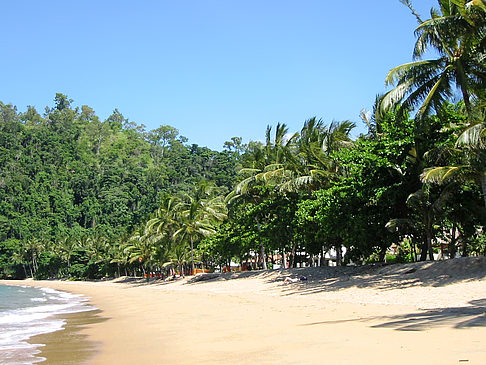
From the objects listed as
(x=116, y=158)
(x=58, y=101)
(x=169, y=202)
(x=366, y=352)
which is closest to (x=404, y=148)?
(x=366, y=352)

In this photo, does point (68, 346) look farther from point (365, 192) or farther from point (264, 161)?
point (264, 161)

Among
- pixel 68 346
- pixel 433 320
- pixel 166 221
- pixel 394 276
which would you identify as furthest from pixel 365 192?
pixel 166 221

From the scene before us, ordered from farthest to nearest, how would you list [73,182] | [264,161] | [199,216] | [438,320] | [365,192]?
[73,182] → [199,216] → [264,161] → [365,192] → [438,320]

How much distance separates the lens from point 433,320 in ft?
27.8

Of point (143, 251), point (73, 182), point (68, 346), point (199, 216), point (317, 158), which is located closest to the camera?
point (68, 346)

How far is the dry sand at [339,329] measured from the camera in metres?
6.14

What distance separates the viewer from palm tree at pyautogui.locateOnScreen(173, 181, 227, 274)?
123 feet

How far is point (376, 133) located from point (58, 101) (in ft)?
508

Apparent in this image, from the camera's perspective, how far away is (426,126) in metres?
18.0

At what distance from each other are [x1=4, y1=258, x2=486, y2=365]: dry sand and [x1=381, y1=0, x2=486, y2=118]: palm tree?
6.00m

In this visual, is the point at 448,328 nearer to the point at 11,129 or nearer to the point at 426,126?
the point at 426,126

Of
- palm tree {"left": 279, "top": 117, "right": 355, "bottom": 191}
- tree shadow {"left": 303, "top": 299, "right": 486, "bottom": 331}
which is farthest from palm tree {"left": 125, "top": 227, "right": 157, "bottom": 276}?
tree shadow {"left": 303, "top": 299, "right": 486, "bottom": 331}

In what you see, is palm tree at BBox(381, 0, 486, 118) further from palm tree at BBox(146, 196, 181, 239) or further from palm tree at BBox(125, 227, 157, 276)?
palm tree at BBox(125, 227, 157, 276)

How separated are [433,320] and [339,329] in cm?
177
